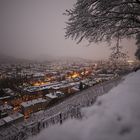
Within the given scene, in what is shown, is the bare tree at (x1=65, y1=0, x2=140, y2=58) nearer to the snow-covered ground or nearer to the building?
the snow-covered ground

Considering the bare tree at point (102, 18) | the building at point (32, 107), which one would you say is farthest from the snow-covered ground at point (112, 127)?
the building at point (32, 107)

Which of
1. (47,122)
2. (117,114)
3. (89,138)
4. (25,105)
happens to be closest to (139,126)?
(117,114)

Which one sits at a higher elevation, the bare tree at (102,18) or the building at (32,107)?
the bare tree at (102,18)

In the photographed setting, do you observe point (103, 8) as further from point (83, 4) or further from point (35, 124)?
point (35, 124)

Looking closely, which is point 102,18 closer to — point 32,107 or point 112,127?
point 112,127

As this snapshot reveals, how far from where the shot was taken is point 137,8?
4320 millimetres

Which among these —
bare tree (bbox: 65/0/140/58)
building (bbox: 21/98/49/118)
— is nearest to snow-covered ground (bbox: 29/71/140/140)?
bare tree (bbox: 65/0/140/58)

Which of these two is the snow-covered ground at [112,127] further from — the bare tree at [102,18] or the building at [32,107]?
the building at [32,107]

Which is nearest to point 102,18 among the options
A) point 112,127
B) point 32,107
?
point 112,127

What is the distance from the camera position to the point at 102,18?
13.7ft

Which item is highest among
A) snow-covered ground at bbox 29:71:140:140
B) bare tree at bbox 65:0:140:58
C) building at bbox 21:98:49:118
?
bare tree at bbox 65:0:140:58

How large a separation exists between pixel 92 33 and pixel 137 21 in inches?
67.7

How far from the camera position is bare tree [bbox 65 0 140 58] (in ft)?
13.0

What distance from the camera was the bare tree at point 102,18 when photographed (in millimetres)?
3975
